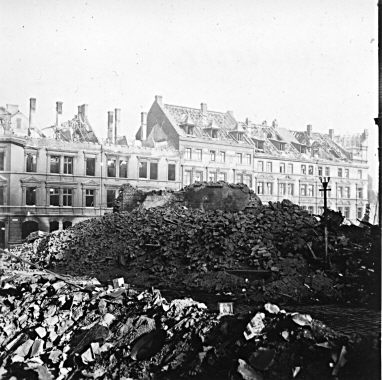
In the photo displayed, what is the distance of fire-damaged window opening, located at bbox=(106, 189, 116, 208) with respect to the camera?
15750mm

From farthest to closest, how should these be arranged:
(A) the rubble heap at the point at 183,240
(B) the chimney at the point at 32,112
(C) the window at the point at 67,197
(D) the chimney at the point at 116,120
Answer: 1. (C) the window at the point at 67,197
2. (D) the chimney at the point at 116,120
3. (B) the chimney at the point at 32,112
4. (A) the rubble heap at the point at 183,240

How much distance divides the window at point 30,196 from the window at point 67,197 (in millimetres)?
934

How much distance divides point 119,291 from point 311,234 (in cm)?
460

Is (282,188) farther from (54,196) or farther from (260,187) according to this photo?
(54,196)

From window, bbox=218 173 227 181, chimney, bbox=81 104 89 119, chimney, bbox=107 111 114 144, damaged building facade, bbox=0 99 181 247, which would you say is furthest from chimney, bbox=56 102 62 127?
window, bbox=218 173 227 181

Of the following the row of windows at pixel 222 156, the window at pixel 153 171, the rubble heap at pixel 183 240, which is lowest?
the rubble heap at pixel 183 240

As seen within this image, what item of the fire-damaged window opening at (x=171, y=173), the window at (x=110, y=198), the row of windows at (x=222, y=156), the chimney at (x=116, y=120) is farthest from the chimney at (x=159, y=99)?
the window at (x=110, y=198)

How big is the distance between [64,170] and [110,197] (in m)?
1.87

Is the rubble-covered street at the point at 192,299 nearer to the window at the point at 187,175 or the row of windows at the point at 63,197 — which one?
the row of windows at the point at 63,197

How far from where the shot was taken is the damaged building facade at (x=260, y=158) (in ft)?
45.8

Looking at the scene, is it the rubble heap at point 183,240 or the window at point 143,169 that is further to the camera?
the window at point 143,169

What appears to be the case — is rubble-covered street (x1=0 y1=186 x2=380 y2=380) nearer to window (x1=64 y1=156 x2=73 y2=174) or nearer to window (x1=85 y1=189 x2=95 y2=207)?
window (x1=85 y1=189 x2=95 y2=207)

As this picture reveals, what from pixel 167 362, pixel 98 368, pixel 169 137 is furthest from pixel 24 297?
pixel 169 137

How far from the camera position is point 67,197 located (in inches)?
590
